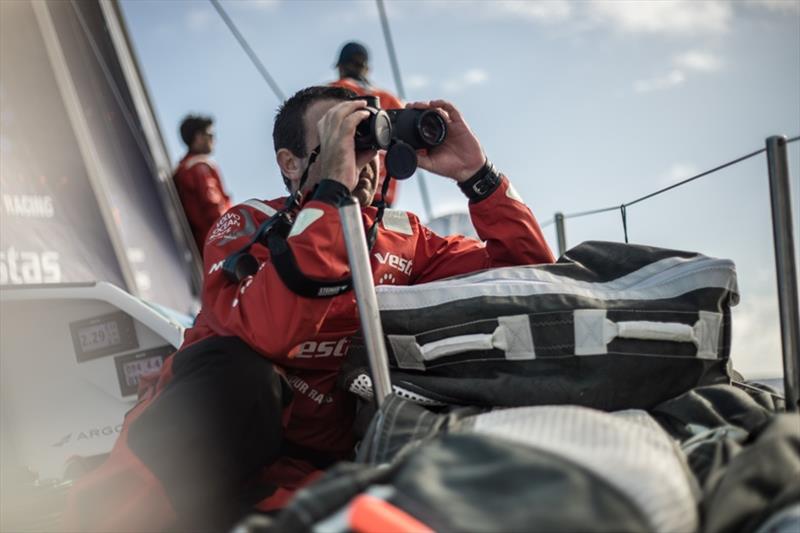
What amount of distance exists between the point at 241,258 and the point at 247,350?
0.49 feet

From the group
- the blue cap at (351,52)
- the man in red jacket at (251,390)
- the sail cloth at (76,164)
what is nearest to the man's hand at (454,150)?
the man in red jacket at (251,390)

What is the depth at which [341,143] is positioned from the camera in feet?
3.74

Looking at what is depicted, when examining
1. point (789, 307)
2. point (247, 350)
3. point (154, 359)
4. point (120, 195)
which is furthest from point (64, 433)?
point (120, 195)

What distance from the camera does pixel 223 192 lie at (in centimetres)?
475

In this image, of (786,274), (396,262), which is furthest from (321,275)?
(786,274)

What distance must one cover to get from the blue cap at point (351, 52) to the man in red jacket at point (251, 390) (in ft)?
6.66

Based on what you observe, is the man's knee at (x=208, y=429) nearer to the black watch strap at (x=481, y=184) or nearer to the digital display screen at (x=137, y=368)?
the black watch strap at (x=481, y=184)

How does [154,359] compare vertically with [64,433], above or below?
above

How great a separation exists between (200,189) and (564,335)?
3.83 m

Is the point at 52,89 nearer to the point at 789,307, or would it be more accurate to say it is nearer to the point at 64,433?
the point at 64,433

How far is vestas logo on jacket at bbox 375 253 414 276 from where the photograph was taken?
145 cm

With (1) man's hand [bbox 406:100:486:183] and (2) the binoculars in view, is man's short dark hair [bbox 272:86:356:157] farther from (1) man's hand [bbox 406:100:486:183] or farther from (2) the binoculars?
(2) the binoculars

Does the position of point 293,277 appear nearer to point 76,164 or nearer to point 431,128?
point 431,128

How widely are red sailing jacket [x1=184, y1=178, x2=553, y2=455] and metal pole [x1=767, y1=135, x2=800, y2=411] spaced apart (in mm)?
539
